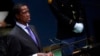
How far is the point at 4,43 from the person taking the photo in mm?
2514

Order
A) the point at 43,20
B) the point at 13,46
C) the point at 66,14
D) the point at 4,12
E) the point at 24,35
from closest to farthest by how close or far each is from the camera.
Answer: the point at 4,12 → the point at 13,46 → the point at 24,35 → the point at 66,14 → the point at 43,20

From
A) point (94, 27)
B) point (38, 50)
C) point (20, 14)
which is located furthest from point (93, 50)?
point (94, 27)

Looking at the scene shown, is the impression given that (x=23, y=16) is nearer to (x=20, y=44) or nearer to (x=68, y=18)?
(x=20, y=44)

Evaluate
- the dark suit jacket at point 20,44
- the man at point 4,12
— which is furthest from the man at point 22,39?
the man at point 4,12

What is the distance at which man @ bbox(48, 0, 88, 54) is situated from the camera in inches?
145

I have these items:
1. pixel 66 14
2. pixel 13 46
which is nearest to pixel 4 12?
pixel 13 46

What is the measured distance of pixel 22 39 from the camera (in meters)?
2.60

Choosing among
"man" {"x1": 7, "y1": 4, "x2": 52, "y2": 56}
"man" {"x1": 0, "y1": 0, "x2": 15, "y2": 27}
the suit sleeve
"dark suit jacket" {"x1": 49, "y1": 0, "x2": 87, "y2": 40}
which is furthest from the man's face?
"man" {"x1": 0, "y1": 0, "x2": 15, "y2": 27}

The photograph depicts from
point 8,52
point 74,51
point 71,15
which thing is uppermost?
point 71,15

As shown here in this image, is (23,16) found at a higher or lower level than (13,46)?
higher

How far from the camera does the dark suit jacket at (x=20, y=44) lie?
2535mm

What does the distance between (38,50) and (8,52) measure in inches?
13.2

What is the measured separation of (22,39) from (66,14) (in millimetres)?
1292

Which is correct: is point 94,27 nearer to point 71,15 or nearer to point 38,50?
point 71,15
